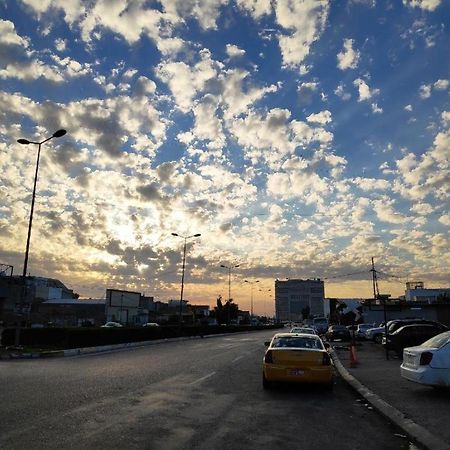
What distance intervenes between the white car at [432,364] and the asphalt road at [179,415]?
1.43 metres

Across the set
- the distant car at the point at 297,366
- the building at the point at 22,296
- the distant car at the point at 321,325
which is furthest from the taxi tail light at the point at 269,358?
the distant car at the point at 321,325

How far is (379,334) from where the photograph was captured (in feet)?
120

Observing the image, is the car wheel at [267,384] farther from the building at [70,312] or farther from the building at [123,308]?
the building at [70,312]

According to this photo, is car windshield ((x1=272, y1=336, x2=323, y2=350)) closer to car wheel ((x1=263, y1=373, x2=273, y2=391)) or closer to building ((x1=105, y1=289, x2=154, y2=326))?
car wheel ((x1=263, y1=373, x2=273, y2=391))

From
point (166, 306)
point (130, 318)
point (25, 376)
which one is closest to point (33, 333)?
point (25, 376)

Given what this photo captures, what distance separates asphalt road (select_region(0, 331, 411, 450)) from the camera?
6816 mm

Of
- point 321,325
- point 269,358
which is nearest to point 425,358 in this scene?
point 269,358

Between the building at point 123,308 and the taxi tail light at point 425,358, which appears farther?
the building at point 123,308

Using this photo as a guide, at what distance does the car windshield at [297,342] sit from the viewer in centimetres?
1290

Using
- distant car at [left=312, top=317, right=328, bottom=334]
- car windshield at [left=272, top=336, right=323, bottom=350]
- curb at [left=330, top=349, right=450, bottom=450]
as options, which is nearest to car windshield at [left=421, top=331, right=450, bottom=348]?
curb at [left=330, top=349, right=450, bottom=450]

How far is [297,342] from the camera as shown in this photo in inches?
519

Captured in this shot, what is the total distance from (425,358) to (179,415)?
5.53 meters

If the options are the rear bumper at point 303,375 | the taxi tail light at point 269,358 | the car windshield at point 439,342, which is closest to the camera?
the car windshield at point 439,342

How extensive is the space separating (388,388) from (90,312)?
88.1 meters
